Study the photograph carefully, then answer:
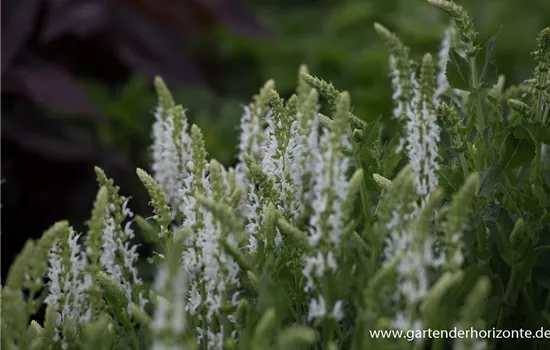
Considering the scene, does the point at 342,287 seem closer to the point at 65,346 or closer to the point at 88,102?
the point at 65,346

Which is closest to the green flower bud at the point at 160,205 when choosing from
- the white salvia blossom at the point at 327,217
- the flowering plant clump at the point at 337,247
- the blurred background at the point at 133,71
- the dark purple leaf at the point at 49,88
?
the flowering plant clump at the point at 337,247

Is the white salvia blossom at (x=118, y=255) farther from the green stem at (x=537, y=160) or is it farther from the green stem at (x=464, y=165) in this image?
the green stem at (x=537, y=160)

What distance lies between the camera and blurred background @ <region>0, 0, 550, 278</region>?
2.89 m

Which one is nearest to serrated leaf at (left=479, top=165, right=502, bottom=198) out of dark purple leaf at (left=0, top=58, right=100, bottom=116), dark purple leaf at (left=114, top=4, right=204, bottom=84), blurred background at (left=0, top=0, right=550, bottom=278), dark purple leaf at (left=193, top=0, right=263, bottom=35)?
blurred background at (left=0, top=0, right=550, bottom=278)

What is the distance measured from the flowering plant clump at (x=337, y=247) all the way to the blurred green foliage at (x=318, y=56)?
1.55 meters

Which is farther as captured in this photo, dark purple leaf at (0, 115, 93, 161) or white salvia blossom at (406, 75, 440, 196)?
dark purple leaf at (0, 115, 93, 161)

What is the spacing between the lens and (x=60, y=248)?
4.00 ft

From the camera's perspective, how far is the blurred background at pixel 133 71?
2.89 metres

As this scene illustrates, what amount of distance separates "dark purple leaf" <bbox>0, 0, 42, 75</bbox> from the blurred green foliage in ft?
1.13

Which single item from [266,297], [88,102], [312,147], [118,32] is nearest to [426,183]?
[312,147]

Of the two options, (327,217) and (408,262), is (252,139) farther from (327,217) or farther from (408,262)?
(408,262)

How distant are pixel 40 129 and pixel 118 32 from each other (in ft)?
1.99

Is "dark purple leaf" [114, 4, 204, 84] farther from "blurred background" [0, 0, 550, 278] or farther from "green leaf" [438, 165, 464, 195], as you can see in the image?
"green leaf" [438, 165, 464, 195]

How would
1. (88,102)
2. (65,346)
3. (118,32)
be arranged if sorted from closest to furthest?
(65,346) → (88,102) → (118,32)
